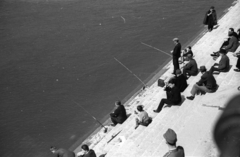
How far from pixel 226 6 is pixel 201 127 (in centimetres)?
1652

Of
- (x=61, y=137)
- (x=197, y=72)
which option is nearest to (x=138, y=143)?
(x=61, y=137)

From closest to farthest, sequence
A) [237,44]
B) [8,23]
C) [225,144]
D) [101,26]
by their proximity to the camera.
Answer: [225,144]
[237,44]
[101,26]
[8,23]

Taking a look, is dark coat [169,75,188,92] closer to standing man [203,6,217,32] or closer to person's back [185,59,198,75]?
person's back [185,59,198,75]

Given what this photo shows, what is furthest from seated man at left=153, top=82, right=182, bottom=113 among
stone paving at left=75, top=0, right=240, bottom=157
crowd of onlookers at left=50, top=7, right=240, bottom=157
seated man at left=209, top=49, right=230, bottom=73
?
seated man at left=209, top=49, right=230, bottom=73

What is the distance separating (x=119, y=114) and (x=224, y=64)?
4460mm

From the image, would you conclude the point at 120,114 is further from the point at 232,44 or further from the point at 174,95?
the point at 232,44

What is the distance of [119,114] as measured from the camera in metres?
11.2

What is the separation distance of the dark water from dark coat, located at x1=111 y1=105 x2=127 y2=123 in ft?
4.69

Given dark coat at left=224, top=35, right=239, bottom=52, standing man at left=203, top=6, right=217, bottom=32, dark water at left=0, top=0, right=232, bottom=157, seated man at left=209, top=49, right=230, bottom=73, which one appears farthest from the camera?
standing man at left=203, top=6, right=217, bottom=32

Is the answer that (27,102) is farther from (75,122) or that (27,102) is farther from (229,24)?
(229,24)

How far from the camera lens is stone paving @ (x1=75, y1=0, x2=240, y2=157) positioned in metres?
8.17

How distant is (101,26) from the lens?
69.8 ft

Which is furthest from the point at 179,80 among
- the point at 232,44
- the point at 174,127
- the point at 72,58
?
the point at 72,58

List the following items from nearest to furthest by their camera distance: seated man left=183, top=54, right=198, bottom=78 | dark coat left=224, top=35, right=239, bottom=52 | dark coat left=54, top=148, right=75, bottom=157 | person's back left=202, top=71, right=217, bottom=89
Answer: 1. dark coat left=54, top=148, right=75, bottom=157
2. person's back left=202, top=71, right=217, bottom=89
3. seated man left=183, top=54, right=198, bottom=78
4. dark coat left=224, top=35, right=239, bottom=52
